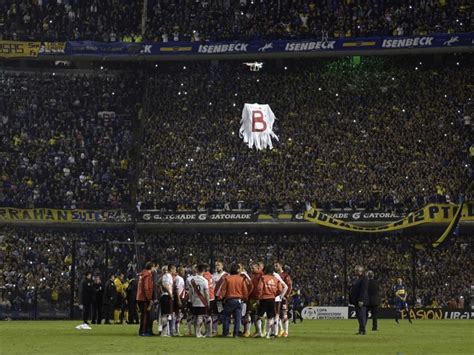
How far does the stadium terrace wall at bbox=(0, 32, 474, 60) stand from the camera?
6644 cm

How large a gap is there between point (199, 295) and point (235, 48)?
40.3m

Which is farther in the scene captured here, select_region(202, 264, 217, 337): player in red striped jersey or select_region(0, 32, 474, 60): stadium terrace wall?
select_region(0, 32, 474, 60): stadium terrace wall

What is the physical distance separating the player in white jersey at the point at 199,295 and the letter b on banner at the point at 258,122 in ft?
92.0

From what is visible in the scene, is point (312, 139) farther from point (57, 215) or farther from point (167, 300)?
point (167, 300)

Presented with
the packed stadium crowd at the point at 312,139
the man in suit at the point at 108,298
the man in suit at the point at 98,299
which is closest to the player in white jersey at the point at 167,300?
the man in suit at the point at 98,299

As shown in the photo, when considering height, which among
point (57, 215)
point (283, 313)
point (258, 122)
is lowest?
point (283, 313)

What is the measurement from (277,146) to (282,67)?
8753 millimetres

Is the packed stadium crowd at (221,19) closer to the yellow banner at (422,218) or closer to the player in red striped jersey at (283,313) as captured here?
the yellow banner at (422,218)

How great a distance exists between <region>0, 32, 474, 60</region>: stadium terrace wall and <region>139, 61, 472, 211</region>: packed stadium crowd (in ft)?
7.48

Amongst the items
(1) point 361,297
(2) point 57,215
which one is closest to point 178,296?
(1) point 361,297

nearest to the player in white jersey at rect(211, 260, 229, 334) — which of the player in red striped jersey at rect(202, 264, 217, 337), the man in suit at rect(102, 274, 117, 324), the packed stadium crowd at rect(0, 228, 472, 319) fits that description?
the player in red striped jersey at rect(202, 264, 217, 337)

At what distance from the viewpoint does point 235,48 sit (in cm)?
6869

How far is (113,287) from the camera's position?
42.2 meters

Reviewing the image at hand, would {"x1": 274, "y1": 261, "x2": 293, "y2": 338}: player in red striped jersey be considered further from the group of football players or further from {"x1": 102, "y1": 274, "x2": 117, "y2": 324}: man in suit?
{"x1": 102, "y1": 274, "x2": 117, "y2": 324}: man in suit
